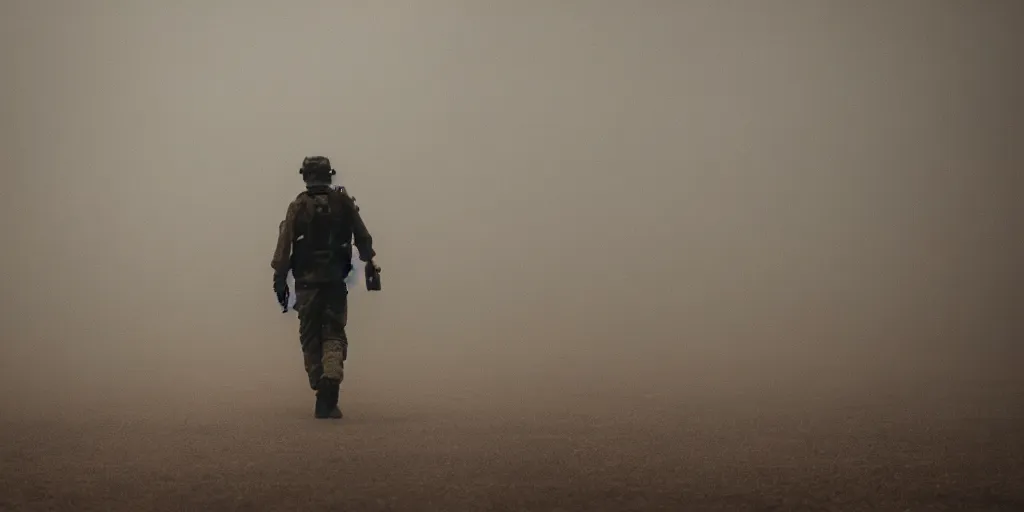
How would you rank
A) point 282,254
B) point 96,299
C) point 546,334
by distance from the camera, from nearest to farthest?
1. point 282,254
2. point 546,334
3. point 96,299

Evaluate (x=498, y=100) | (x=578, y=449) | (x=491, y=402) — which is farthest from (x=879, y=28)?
(x=578, y=449)

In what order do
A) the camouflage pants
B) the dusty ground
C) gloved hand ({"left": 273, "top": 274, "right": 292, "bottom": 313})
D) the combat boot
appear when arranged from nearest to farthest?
the dusty ground → the combat boot → the camouflage pants → gloved hand ({"left": 273, "top": 274, "right": 292, "bottom": 313})

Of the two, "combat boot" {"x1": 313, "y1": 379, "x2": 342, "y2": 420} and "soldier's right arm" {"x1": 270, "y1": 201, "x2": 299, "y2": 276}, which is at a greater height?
"soldier's right arm" {"x1": 270, "y1": 201, "x2": 299, "y2": 276}

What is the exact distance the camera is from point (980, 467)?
5.20 metres

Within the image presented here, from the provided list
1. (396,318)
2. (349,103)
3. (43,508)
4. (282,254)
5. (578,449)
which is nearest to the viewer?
(43,508)

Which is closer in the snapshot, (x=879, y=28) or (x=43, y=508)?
(x=43, y=508)

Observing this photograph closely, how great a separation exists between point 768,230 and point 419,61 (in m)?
7.49

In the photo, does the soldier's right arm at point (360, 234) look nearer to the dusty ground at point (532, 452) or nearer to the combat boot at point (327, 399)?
→ the combat boot at point (327, 399)

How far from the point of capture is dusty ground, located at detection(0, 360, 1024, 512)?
454 cm

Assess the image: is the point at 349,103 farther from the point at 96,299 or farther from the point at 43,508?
the point at 43,508

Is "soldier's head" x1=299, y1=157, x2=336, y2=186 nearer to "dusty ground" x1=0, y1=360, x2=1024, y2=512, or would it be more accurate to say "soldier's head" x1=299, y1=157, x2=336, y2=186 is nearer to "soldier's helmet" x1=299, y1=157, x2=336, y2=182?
"soldier's helmet" x1=299, y1=157, x2=336, y2=182

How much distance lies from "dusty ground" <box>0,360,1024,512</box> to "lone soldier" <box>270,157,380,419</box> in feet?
1.74

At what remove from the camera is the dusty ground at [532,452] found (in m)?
4.54

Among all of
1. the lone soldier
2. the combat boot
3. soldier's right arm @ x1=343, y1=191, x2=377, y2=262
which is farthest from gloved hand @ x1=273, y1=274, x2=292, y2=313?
the combat boot
